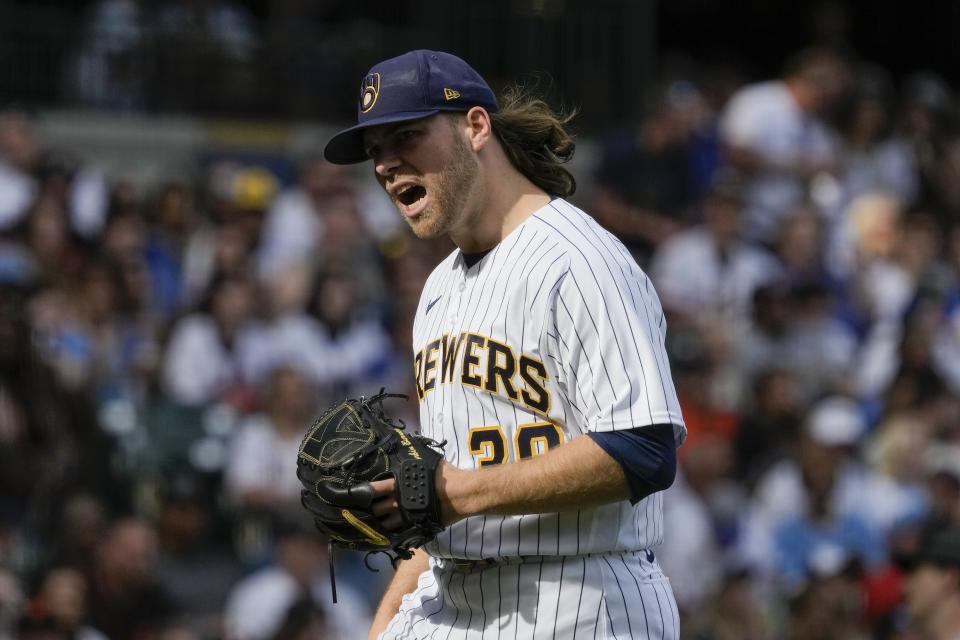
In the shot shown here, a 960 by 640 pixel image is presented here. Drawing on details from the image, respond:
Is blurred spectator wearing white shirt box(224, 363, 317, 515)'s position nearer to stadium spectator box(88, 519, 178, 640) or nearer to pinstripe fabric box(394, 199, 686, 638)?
stadium spectator box(88, 519, 178, 640)

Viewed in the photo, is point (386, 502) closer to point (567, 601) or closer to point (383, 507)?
point (383, 507)

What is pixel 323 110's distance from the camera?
11.0m

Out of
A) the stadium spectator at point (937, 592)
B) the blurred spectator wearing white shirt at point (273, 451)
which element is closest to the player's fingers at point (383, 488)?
the stadium spectator at point (937, 592)

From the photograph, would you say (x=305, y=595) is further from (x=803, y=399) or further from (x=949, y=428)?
(x=949, y=428)

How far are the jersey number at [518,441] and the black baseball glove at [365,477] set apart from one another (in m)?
0.09

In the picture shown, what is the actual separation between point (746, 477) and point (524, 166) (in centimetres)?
504

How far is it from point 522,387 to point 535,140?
0.66 metres

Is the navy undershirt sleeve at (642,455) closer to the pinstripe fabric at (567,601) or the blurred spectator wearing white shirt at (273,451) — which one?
the pinstripe fabric at (567,601)

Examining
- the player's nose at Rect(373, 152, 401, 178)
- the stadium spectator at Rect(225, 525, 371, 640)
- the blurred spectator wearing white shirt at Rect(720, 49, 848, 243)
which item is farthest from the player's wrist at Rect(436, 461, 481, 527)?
the blurred spectator wearing white shirt at Rect(720, 49, 848, 243)

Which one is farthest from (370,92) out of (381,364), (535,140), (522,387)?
(381,364)

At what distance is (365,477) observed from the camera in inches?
125

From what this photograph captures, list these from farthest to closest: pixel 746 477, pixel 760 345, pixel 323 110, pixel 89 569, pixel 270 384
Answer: pixel 323 110 → pixel 760 345 → pixel 746 477 → pixel 270 384 → pixel 89 569

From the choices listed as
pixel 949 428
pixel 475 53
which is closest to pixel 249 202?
pixel 475 53

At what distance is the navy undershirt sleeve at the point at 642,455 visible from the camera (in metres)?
3.02
